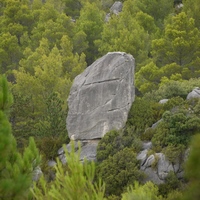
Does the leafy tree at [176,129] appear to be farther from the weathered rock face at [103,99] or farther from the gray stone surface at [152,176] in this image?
the weathered rock face at [103,99]

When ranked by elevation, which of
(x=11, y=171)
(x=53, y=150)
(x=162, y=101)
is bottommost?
(x=53, y=150)

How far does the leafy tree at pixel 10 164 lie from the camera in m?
5.59

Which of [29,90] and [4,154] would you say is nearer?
[4,154]

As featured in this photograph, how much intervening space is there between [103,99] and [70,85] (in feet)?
21.5

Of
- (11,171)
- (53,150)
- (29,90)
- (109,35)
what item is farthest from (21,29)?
(11,171)

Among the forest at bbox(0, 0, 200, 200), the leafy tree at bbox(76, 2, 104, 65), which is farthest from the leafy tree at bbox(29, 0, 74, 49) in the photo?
the leafy tree at bbox(76, 2, 104, 65)

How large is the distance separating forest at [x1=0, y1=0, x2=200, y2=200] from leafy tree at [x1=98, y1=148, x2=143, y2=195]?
0.04m

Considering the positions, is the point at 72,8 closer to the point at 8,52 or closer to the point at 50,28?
the point at 50,28

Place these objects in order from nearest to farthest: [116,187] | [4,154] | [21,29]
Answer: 1. [4,154]
2. [116,187]
3. [21,29]

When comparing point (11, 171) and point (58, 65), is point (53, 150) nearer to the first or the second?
point (58, 65)

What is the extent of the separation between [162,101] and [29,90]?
794 centimetres

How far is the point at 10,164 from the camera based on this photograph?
5.84m

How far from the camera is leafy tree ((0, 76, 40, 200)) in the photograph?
5.59 meters

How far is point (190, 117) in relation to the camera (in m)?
15.3
